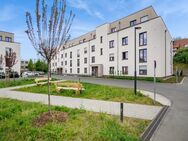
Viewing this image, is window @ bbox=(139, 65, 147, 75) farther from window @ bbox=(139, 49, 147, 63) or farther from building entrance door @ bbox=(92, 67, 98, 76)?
building entrance door @ bbox=(92, 67, 98, 76)

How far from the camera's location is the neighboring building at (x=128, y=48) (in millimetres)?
30797

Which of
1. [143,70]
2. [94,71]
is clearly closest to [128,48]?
[143,70]

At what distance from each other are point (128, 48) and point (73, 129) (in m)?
30.6

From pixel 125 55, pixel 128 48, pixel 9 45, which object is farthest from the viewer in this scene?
pixel 9 45

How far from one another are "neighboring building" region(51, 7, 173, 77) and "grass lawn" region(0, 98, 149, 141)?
1685 centimetres

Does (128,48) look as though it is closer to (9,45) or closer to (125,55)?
(125,55)

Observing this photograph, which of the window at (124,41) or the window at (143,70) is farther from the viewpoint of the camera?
the window at (124,41)

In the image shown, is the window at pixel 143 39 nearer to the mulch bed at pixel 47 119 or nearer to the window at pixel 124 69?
the window at pixel 124 69

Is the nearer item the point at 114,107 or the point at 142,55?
the point at 114,107

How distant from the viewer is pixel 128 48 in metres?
34.8

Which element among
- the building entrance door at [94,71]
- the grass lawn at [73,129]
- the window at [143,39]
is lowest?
the grass lawn at [73,129]

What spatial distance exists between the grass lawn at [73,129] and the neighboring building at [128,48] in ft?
55.3

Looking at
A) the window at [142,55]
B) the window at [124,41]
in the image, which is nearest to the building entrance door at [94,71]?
the window at [124,41]

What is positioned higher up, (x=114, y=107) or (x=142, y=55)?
(x=142, y=55)
